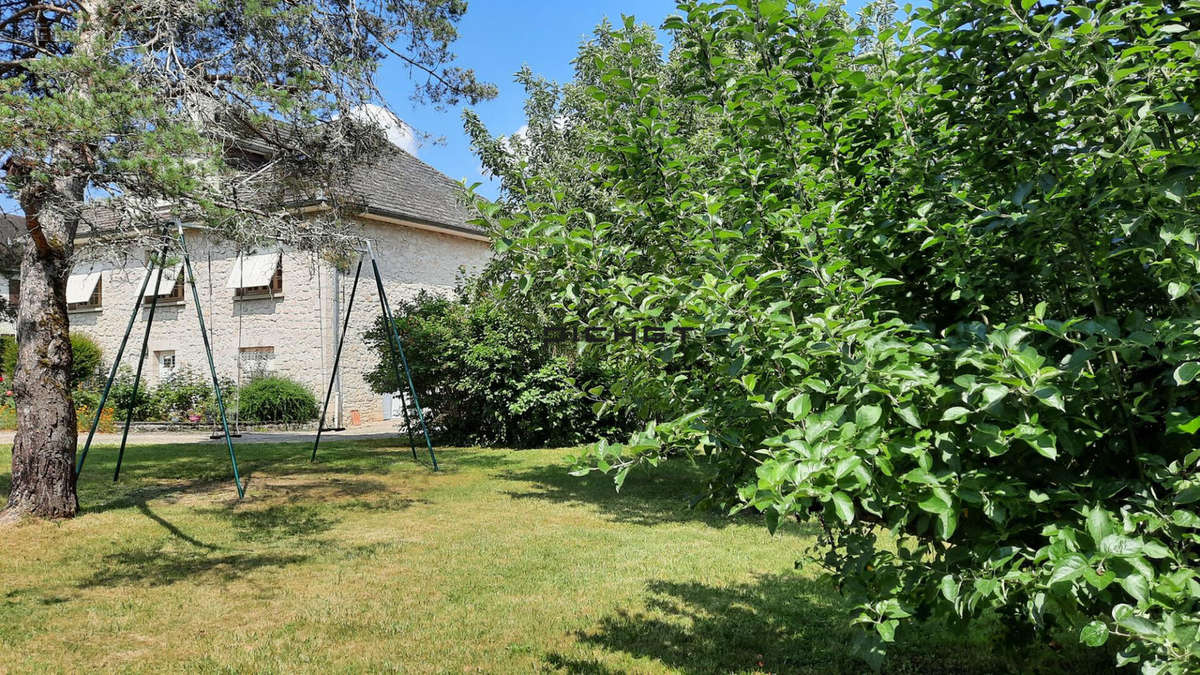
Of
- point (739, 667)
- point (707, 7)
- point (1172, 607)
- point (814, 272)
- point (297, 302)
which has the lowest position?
point (739, 667)

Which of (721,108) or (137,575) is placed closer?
(721,108)

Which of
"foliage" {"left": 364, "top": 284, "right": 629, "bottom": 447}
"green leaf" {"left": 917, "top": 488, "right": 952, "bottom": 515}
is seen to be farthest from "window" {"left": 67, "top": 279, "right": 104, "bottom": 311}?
"green leaf" {"left": 917, "top": 488, "right": 952, "bottom": 515}

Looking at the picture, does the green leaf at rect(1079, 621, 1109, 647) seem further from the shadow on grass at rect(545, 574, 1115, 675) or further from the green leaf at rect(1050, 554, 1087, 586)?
the shadow on grass at rect(545, 574, 1115, 675)

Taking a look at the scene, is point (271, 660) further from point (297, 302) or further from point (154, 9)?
point (297, 302)

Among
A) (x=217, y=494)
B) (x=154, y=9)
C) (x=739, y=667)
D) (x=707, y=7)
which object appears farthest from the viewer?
(x=217, y=494)

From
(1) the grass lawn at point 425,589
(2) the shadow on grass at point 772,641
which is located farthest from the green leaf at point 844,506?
(2) the shadow on grass at point 772,641

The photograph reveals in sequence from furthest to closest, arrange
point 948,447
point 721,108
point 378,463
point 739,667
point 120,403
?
1. point 120,403
2. point 378,463
3. point 739,667
4. point 721,108
5. point 948,447

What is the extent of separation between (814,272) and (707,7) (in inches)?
40.6

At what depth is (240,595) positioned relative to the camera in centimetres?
580

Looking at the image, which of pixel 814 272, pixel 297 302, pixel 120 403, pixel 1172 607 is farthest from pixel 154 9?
pixel 120 403

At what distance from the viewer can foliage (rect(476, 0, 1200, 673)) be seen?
1854 millimetres

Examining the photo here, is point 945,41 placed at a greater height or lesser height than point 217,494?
greater

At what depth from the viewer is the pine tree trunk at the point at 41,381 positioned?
7.88 m

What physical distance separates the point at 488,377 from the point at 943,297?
12.4 metres
